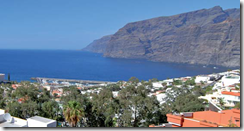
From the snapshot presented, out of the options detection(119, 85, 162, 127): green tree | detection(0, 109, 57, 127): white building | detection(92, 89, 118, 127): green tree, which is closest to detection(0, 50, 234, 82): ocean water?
detection(92, 89, 118, 127): green tree

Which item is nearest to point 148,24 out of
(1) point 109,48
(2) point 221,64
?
(1) point 109,48

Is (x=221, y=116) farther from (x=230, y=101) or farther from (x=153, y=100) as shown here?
(x=230, y=101)

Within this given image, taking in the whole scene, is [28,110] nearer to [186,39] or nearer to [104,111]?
[104,111]

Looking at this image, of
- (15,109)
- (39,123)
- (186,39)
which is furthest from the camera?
(186,39)

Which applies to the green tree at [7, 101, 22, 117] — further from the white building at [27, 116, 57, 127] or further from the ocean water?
the ocean water

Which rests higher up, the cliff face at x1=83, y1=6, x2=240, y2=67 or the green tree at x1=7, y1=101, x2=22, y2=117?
the cliff face at x1=83, y1=6, x2=240, y2=67

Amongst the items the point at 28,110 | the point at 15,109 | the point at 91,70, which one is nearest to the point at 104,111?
the point at 28,110

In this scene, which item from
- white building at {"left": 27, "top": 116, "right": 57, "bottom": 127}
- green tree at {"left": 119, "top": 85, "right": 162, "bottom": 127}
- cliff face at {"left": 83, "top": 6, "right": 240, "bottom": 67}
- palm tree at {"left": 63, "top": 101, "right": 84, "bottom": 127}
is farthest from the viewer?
cliff face at {"left": 83, "top": 6, "right": 240, "bottom": 67}

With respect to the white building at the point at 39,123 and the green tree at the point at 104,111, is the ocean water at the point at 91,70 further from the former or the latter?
the white building at the point at 39,123

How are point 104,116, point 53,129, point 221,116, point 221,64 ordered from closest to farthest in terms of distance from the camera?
point 53,129
point 221,116
point 104,116
point 221,64
